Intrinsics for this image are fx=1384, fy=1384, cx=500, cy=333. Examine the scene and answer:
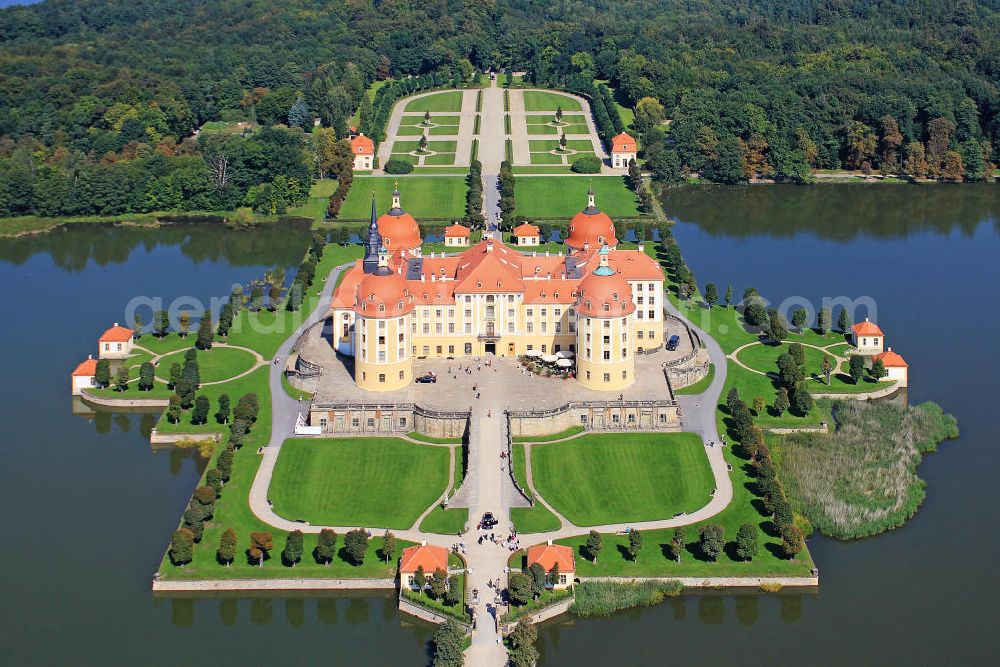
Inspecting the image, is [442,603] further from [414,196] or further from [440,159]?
[440,159]

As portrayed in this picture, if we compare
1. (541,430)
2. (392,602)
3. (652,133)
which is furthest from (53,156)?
(392,602)

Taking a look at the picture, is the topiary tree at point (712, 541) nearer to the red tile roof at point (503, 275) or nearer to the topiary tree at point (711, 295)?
the red tile roof at point (503, 275)

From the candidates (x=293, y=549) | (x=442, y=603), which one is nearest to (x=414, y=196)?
(x=293, y=549)

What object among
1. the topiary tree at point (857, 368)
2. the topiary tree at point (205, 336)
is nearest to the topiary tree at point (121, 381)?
the topiary tree at point (205, 336)

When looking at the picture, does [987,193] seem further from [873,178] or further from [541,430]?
[541,430]

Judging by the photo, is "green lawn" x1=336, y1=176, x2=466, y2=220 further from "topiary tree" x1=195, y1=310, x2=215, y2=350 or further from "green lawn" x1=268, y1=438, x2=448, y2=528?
"green lawn" x1=268, y1=438, x2=448, y2=528

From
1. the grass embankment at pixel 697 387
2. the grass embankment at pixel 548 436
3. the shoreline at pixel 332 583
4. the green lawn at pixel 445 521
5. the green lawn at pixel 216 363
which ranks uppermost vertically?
the grass embankment at pixel 697 387
